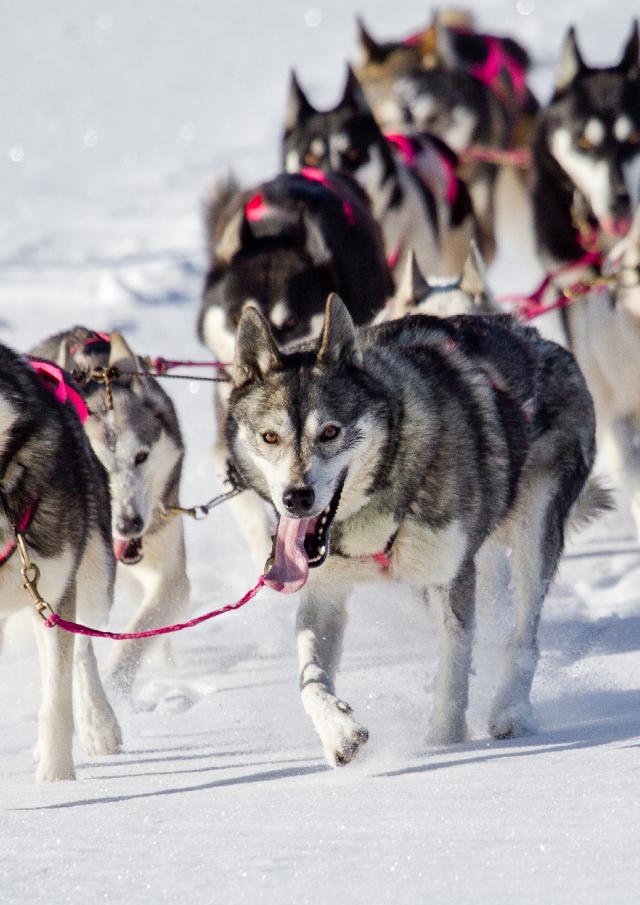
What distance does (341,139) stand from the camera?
22.4ft

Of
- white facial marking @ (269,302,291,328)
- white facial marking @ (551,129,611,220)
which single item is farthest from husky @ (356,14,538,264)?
white facial marking @ (269,302,291,328)

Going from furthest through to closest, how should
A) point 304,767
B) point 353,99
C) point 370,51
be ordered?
point 370,51 < point 353,99 < point 304,767

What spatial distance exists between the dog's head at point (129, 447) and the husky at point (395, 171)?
2.25 m

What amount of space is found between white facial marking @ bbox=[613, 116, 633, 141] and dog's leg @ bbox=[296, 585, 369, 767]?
3095mm

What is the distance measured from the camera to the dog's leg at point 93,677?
370 cm

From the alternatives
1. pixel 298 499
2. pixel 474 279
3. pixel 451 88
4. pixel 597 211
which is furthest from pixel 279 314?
pixel 451 88

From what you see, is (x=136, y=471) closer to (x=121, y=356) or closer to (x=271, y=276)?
(x=121, y=356)

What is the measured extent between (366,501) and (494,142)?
5700 mm

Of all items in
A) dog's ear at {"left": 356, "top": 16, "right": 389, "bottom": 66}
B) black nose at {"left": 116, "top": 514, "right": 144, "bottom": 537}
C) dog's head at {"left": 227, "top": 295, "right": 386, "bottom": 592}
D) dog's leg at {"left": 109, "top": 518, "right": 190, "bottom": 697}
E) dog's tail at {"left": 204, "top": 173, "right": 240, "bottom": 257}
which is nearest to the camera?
dog's head at {"left": 227, "top": 295, "right": 386, "bottom": 592}

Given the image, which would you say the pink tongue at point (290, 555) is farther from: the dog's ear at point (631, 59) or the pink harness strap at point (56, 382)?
the dog's ear at point (631, 59)

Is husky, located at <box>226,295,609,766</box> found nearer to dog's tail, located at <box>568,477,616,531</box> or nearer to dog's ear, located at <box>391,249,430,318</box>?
dog's tail, located at <box>568,477,616,531</box>

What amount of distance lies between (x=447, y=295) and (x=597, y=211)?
1.60 m

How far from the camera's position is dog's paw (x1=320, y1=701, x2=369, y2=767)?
297cm

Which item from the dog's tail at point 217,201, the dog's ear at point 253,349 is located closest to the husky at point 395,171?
the dog's tail at point 217,201
